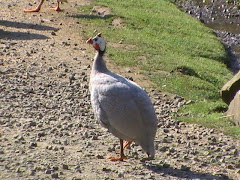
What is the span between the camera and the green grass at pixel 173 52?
10.8 meters

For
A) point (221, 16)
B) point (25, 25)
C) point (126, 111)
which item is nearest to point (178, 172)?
point (126, 111)

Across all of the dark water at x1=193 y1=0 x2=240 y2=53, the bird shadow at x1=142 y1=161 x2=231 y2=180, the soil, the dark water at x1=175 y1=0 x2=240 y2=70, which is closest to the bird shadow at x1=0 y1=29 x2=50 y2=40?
the soil

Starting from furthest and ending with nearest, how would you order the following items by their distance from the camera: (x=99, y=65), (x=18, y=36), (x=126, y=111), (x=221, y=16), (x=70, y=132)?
(x=221, y=16) → (x=18, y=36) → (x=70, y=132) → (x=99, y=65) → (x=126, y=111)

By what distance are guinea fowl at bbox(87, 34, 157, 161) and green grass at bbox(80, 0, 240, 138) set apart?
2.38 metres

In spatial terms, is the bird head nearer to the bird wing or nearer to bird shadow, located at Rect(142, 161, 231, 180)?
the bird wing

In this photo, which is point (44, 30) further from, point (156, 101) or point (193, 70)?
point (156, 101)

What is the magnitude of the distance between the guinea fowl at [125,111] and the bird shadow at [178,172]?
0.60 feet

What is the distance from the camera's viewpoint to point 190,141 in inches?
344

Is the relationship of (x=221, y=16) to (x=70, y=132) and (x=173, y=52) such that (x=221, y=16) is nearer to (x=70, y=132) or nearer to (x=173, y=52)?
(x=173, y=52)

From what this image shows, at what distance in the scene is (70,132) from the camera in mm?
8297

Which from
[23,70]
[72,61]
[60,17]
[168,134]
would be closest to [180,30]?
[60,17]

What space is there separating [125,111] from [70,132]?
4.48 feet

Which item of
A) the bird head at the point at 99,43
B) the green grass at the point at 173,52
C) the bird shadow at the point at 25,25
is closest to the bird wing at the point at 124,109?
the bird head at the point at 99,43

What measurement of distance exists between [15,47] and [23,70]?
1.72m
